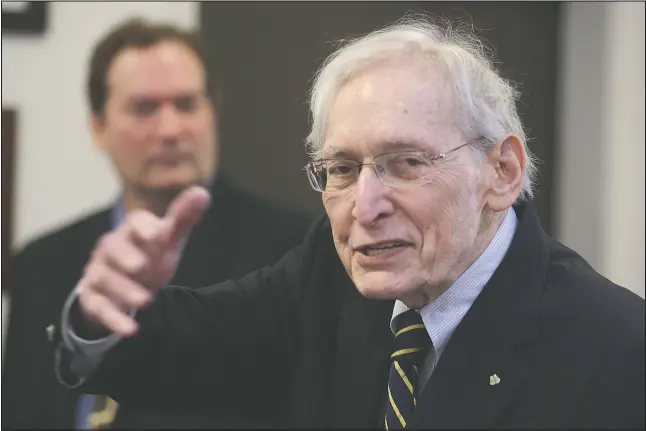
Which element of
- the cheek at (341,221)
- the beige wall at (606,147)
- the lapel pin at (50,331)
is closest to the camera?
the cheek at (341,221)

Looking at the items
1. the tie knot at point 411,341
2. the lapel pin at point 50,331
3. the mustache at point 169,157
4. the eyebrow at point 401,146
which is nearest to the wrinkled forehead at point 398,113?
the eyebrow at point 401,146

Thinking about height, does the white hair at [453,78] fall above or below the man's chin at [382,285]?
above

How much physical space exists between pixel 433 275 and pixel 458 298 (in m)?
0.07

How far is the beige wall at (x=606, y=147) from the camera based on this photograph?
1519 mm

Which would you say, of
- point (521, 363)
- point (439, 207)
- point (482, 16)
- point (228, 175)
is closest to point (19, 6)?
point (228, 175)

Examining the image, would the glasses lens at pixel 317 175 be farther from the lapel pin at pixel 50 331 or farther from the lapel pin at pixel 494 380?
the lapel pin at pixel 50 331

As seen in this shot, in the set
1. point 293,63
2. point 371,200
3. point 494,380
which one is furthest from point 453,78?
point 293,63

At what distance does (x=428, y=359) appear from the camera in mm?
1156

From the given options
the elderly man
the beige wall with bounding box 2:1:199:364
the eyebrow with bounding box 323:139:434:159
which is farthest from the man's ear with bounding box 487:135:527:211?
the beige wall with bounding box 2:1:199:364

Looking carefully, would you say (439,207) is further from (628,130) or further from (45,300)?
(45,300)

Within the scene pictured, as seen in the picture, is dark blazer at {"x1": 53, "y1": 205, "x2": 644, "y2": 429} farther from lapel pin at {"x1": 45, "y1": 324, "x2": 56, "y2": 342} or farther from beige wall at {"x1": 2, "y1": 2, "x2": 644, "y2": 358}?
beige wall at {"x1": 2, "y1": 2, "x2": 644, "y2": 358}

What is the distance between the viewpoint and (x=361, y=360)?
1.31 meters

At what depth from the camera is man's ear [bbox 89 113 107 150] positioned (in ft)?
5.42

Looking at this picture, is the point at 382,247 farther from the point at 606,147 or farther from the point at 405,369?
the point at 606,147
